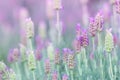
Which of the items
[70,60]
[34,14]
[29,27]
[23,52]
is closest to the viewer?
[70,60]

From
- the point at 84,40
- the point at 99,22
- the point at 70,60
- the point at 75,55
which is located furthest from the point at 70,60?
the point at 75,55

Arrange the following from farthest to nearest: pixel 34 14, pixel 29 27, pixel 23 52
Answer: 1. pixel 34 14
2. pixel 23 52
3. pixel 29 27

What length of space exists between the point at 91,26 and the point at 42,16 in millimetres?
4338

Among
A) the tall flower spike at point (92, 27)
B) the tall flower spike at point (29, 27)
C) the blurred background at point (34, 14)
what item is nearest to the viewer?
the tall flower spike at point (92, 27)

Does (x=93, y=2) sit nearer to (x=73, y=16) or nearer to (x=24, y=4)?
(x=73, y=16)

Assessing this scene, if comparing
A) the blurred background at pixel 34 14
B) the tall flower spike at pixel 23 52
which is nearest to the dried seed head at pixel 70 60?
the tall flower spike at pixel 23 52

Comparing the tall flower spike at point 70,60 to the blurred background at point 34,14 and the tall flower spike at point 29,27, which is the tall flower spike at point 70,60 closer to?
the tall flower spike at point 29,27

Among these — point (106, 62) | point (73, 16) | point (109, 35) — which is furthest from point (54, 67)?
point (73, 16)

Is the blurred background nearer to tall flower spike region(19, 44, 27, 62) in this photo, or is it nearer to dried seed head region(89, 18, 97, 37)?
tall flower spike region(19, 44, 27, 62)

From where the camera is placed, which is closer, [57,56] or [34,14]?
[57,56]

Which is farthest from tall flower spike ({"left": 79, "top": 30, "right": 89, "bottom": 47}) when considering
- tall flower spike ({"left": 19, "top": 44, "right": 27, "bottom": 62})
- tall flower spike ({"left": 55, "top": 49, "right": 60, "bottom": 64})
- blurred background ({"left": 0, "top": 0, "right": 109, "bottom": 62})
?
blurred background ({"left": 0, "top": 0, "right": 109, "bottom": 62})

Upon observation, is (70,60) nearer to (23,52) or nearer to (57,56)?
(57,56)

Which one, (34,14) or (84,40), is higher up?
(34,14)

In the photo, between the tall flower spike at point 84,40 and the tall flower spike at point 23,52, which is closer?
the tall flower spike at point 84,40
